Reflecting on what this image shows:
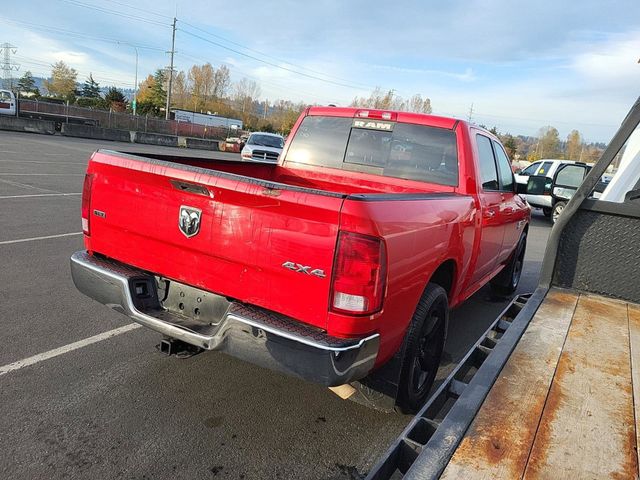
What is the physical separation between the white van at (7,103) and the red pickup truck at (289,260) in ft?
114

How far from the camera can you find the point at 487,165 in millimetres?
4574

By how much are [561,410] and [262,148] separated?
17631 millimetres

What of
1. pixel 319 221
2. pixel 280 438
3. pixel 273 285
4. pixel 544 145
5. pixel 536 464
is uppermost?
pixel 544 145

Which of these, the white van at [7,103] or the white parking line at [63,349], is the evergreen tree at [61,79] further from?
the white parking line at [63,349]

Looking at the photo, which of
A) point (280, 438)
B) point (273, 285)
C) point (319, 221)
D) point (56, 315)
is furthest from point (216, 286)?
point (56, 315)

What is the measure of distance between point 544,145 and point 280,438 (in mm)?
117823

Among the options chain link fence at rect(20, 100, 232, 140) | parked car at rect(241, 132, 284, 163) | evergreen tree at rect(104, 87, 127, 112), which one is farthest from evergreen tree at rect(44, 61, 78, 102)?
parked car at rect(241, 132, 284, 163)

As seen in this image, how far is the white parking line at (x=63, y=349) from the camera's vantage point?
3.39 meters

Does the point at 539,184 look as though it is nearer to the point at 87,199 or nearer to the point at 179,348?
the point at 179,348

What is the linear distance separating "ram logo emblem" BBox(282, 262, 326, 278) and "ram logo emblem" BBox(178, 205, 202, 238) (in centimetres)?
62

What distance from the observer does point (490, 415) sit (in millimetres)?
1914

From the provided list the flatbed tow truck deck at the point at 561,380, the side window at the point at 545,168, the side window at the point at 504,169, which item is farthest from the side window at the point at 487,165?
the side window at the point at 545,168

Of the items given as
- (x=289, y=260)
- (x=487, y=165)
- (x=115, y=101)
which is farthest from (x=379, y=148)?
(x=115, y=101)

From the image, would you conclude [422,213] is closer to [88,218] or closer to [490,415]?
[490,415]
